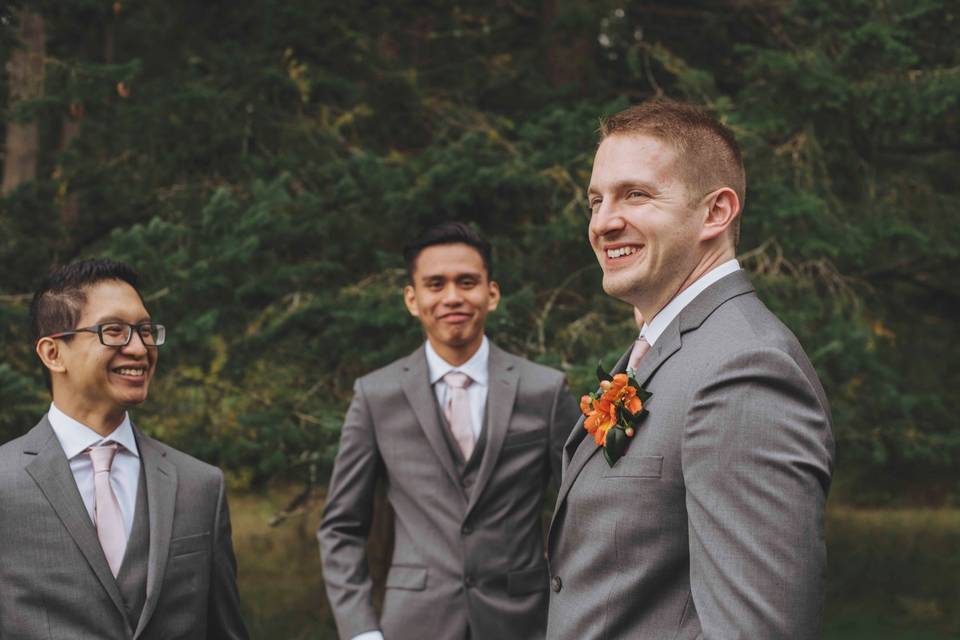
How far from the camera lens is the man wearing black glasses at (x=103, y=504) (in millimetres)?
2948

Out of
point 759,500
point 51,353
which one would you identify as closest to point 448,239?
point 51,353

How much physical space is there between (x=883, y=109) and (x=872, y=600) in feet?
16.5

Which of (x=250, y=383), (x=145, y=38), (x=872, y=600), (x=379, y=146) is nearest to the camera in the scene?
(x=250, y=383)

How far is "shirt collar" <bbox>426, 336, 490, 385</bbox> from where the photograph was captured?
4.29 m

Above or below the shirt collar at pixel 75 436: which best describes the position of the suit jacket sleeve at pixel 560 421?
below

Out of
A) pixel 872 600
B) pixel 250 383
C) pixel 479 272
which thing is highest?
pixel 479 272

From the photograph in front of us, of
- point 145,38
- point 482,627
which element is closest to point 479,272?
point 482,627

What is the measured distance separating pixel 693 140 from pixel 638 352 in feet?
1.58

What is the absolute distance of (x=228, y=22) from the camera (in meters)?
8.04

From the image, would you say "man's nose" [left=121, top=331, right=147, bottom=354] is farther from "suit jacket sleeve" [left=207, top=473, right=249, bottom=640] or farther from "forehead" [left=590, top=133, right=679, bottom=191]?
"forehead" [left=590, top=133, right=679, bottom=191]

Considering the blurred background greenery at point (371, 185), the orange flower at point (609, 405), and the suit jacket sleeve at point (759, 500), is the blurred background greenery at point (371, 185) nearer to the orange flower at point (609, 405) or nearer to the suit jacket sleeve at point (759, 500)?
the orange flower at point (609, 405)

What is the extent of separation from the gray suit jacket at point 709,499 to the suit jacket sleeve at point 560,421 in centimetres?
190

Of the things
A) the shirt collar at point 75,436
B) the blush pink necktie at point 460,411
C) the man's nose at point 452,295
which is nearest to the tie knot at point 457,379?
the blush pink necktie at point 460,411

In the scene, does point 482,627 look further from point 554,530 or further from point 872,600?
point 872,600
